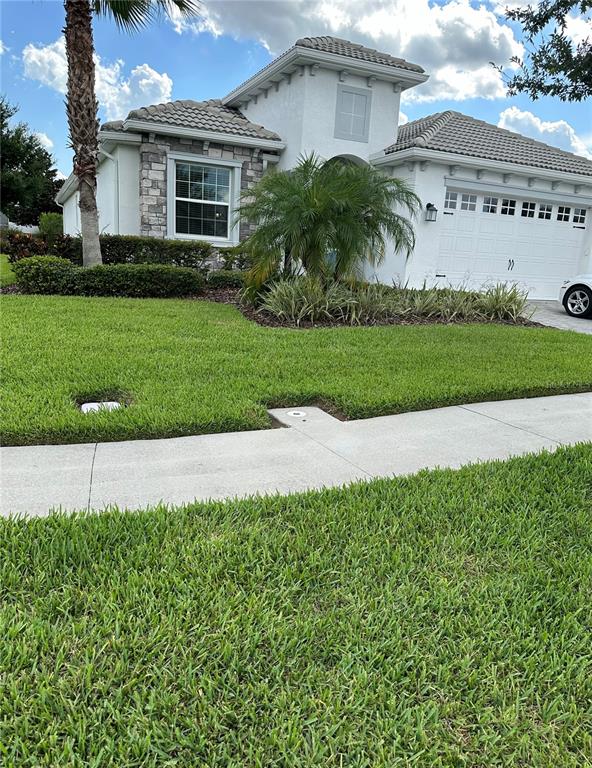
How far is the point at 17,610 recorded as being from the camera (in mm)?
2137

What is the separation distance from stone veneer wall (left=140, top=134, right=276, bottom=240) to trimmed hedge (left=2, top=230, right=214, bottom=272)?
0.93 m

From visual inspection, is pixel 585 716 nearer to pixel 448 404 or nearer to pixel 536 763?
pixel 536 763

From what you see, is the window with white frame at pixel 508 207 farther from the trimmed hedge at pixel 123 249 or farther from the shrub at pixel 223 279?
the trimmed hedge at pixel 123 249

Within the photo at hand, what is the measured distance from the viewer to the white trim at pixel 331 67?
44.6ft

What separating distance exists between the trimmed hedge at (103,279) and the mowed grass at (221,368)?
1.22 meters

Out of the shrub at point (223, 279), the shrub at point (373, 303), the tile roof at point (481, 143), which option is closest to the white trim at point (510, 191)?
the tile roof at point (481, 143)

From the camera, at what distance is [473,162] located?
13.9 meters

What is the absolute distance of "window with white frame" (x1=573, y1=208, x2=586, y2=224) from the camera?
16156 millimetres

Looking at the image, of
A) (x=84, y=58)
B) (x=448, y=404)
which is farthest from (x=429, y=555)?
(x=84, y=58)

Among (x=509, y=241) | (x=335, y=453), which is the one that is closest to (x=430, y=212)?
(x=509, y=241)

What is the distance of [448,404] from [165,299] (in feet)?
22.6

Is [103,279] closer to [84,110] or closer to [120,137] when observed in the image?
[84,110]

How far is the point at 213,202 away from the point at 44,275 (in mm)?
5628

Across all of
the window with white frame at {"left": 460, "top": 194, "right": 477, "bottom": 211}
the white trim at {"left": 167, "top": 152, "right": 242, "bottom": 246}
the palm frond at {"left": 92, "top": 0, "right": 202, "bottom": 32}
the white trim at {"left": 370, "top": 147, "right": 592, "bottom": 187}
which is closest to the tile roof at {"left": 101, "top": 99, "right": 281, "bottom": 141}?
the white trim at {"left": 167, "top": 152, "right": 242, "bottom": 246}
